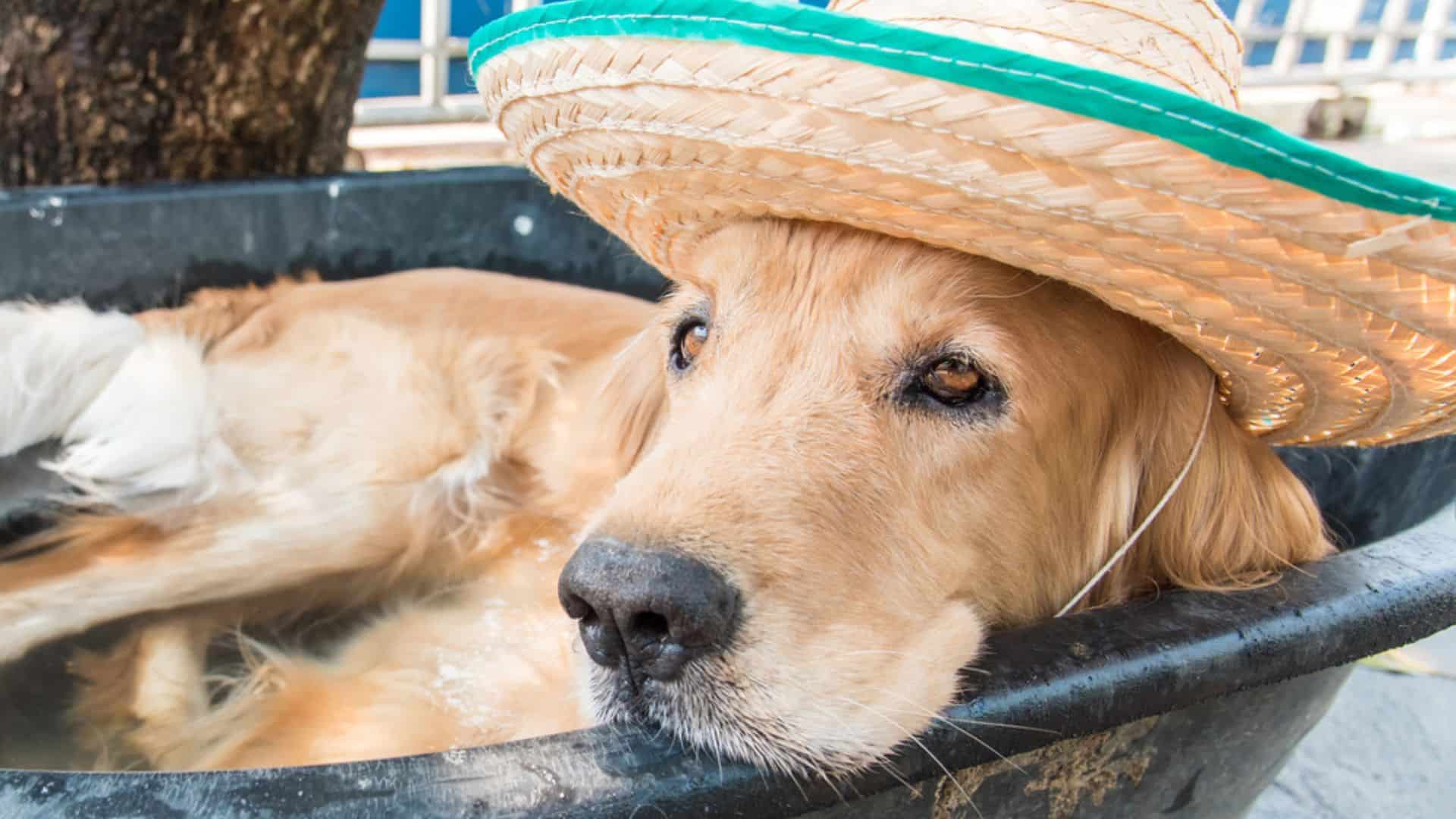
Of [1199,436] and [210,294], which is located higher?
[1199,436]

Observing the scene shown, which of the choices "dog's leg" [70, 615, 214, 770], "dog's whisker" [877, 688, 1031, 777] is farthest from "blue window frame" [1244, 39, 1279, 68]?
"dog's whisker" [877, 688, 1031, 777]

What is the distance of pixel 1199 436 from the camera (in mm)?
1835

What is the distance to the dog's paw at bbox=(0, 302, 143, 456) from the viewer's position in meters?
3.00

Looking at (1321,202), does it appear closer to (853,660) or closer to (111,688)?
(853,660)

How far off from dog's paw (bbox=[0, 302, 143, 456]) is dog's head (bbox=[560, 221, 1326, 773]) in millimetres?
1793

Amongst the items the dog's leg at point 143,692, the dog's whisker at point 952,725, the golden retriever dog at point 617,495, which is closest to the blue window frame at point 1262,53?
the golden retriever dog at point 617,495

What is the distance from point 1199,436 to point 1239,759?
1.59ft

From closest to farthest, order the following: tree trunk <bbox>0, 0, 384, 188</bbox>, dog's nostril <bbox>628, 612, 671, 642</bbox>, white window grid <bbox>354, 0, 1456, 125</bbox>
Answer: dog's nostril <bbox>628, 612, 671, 642</bbox> → tree trunk <bbox>0, 0, 384, 188</bbox> → white window grid <bbox>354, 0, 1456, 125</bbox>

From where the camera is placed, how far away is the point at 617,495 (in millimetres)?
1519

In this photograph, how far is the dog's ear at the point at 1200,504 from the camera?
1808 millimetres

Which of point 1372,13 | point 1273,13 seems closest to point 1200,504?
point 1273,13

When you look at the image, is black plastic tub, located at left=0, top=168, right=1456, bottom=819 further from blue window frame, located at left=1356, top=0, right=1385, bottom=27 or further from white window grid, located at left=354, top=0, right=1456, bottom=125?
blue window frame, located at left=1356, top=0, right=1385, bottom=27

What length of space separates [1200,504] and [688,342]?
33.7 inches

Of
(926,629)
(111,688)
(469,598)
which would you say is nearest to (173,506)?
(111,688)
